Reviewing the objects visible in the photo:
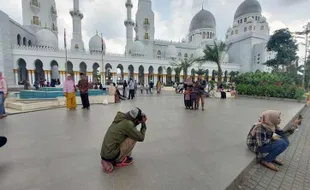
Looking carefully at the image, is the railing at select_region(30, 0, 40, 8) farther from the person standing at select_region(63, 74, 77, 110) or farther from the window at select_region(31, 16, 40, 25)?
the person standing at select_region(63, 74, 77, 110)

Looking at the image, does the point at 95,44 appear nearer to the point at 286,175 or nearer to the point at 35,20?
the point at 35,20

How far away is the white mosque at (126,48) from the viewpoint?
Answer: 21359 millimetres

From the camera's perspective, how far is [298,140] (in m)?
4.22

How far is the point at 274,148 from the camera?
8.75ft

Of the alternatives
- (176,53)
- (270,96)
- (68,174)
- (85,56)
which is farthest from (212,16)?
(68,174)

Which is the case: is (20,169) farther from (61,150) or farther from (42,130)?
(42,130)

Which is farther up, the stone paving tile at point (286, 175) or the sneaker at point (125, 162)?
the sneaker at point (125, 162)

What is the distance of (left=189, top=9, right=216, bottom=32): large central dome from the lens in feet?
156

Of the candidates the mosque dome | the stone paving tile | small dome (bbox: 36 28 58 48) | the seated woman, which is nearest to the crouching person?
the stone paving tile

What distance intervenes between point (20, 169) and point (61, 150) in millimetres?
696

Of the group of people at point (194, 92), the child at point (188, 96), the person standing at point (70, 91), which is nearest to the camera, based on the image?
the person standing at point (70, 91)

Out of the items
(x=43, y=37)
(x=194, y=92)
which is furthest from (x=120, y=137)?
(x=43, y=37)

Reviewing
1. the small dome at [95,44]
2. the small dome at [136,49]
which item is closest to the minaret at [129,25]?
the small dome at [136,49]

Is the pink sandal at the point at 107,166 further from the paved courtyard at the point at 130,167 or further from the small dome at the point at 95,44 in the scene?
the small dome at the point at 95,44
